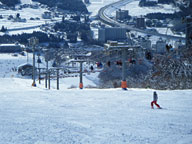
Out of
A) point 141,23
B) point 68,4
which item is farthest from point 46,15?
point 141,23

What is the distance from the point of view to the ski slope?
521cm

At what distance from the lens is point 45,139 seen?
511 centimetres

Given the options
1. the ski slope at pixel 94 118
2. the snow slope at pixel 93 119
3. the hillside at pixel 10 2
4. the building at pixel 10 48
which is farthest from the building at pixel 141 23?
the snow slope at pixel 93 119

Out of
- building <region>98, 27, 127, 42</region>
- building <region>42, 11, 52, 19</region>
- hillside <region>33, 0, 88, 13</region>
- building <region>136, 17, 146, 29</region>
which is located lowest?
building <region>98, 27, 127, 42</region>

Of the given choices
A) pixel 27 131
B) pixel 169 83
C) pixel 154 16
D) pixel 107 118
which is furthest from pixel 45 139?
pixel 154 16

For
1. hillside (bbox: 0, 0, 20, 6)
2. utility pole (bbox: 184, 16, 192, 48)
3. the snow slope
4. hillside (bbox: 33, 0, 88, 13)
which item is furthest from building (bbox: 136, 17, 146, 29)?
the snow slope

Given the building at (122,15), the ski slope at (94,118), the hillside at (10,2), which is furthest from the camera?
the hillside at (10,2)

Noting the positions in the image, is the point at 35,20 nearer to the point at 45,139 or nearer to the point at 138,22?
the point at 138,22

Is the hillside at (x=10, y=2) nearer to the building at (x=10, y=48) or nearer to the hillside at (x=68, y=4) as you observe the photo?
the hillside at (x=68, y=4)

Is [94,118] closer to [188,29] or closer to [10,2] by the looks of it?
[188,29]

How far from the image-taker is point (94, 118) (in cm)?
648

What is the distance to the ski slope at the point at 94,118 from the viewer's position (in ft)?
17.1

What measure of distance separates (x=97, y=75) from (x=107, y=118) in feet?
57.5

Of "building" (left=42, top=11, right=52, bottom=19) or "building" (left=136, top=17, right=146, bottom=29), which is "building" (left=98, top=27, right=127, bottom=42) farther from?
"building" (left=42, top=11, right=52, bottom=19)
